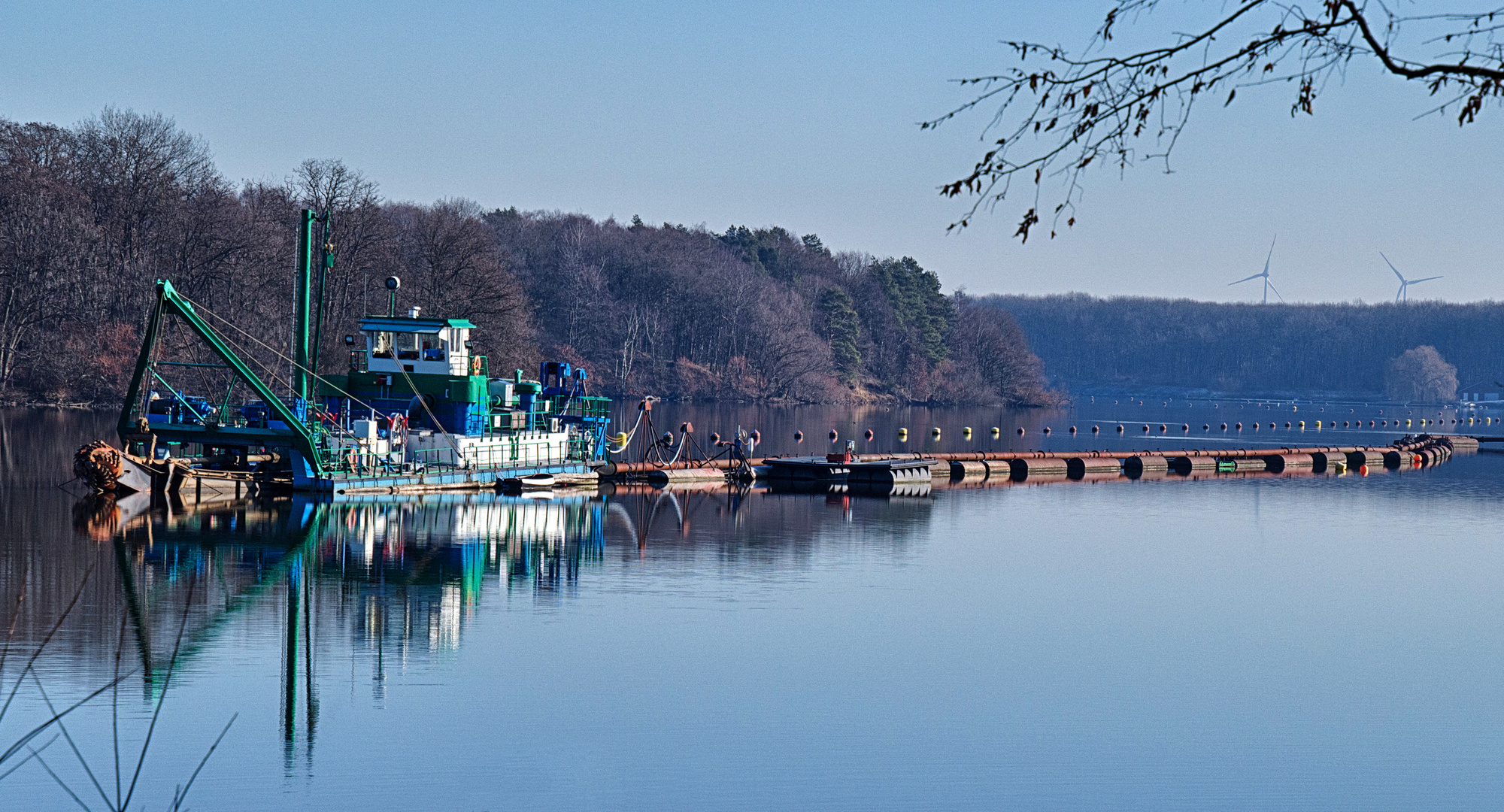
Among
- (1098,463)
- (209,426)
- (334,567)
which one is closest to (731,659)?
(334,567)

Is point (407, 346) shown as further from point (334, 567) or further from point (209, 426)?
point (334, 567)

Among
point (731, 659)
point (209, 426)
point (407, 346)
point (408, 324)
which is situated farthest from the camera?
point (407, 346)

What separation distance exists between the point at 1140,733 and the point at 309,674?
47.4 feet

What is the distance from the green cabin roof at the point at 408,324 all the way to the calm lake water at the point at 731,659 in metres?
6.70

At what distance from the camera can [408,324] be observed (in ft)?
190

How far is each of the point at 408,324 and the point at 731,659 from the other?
31841mm

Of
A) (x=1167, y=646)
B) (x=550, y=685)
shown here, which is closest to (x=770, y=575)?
(x=1167, y=646)

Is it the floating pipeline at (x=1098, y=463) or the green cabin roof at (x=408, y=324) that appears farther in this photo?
the floating pipeline at (x=1098, y=463)

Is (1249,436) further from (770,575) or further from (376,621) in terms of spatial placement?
(376,621)

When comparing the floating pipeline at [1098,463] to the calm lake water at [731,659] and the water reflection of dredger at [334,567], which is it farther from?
the water reflection of dredger at [334,567]

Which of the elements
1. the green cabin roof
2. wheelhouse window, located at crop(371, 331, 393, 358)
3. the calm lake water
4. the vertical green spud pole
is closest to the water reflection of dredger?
the calm lake water

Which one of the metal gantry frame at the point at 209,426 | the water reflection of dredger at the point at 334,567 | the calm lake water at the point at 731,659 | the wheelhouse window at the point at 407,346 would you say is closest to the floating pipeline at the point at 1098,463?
the wheelhouse window at the point at 407,346

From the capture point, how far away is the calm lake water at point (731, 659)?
2194 cm

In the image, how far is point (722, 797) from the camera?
69.5 feet
